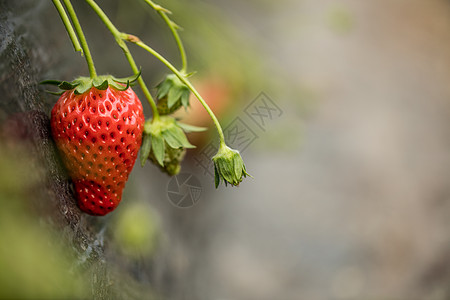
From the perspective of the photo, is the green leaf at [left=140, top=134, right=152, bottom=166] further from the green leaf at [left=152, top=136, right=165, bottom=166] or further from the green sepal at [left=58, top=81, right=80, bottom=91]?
the green sepal at [left=58, top=81, right=80, bottom=91]

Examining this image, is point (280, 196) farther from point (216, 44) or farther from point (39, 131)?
point (39, 131)

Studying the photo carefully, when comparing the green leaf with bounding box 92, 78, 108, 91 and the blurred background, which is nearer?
Answer: the green leaf with bounding box 92, 78, 108, 91

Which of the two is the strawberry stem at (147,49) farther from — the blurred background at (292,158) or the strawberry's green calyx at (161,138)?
the blurred background at (292,158)

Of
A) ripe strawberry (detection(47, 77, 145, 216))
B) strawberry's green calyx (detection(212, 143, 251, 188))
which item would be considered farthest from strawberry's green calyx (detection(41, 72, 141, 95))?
strawberry's green calyx (detection(212, 143, 251, 188))

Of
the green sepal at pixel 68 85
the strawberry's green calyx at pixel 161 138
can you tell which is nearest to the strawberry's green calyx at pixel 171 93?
the strawberry's green calyx at pixel 161 138

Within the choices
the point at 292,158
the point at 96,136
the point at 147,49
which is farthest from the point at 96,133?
the point at 292,158

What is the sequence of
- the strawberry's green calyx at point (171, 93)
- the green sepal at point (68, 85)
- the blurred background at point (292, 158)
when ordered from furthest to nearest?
the blurred background at point (292, 158)
the strawberry's green calyx at point (171, 93)
the green sepal at point (68, 85)

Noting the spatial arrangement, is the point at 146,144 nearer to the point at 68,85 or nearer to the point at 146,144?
the point at 146,144
